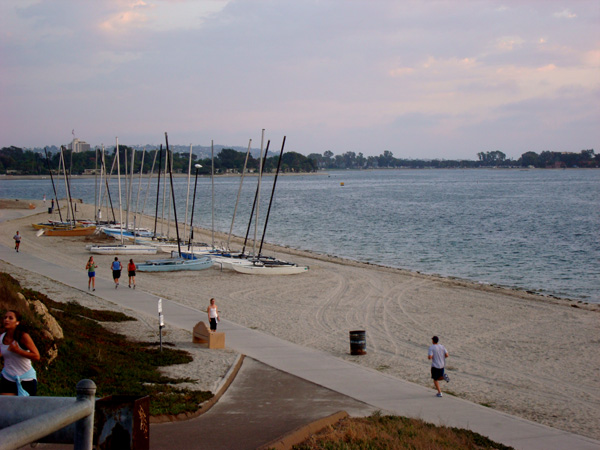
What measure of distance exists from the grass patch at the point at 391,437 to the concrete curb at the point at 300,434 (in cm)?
10

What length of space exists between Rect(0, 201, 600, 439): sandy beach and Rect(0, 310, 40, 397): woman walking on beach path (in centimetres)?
569

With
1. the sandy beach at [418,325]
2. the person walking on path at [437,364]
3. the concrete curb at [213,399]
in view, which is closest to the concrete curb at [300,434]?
the concrete curb at [213,399]

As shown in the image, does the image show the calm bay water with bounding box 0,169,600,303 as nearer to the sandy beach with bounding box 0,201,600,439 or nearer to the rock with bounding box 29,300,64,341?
the sandy beach with bounding box 0,201,600,439

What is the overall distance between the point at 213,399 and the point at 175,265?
78.5 feet

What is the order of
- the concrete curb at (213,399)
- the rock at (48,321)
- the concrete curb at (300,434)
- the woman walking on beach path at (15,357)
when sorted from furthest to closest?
the rock at (48,321)
the concrete curb at (213,399)
the concrete curb at (300,434)
the woman walking on beach path at (15,357)

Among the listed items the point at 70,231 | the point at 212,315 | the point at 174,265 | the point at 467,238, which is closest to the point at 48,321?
the point at 212,315

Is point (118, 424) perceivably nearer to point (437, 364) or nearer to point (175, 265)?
point (437, 364)

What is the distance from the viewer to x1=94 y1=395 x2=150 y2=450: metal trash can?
3.98 m

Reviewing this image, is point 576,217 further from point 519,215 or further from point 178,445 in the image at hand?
point 178,445

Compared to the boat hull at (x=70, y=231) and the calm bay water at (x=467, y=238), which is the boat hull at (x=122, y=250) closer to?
the boat hull at (x=70, y=231)

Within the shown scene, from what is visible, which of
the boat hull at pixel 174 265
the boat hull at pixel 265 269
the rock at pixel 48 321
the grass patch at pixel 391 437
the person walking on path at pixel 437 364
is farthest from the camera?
the boat hull at pixel 174 265

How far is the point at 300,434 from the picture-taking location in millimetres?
9062

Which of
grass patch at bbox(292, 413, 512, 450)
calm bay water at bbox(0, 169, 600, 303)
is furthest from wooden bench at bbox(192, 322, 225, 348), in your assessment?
calm bay water at bbox(0, 169, 600, 303)

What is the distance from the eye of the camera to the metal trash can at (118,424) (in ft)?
13.1
